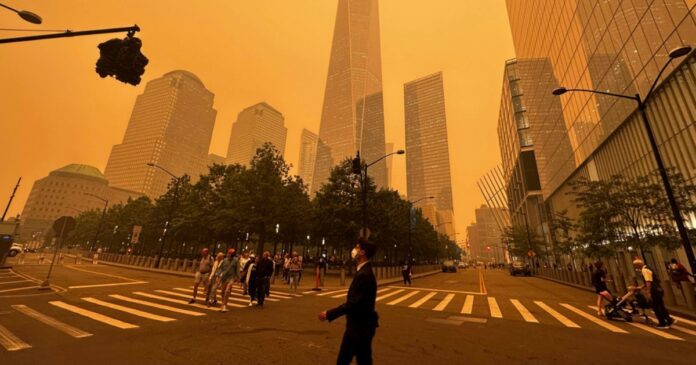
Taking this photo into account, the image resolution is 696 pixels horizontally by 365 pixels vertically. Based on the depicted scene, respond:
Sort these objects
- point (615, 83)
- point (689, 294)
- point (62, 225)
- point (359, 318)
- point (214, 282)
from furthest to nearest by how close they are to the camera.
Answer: point (615, 83)
point (62, 225)
point (689, 294)
point (214, 282)
point (359, 318)

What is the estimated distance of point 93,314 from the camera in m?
8.45

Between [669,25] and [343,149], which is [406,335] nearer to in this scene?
[669,25]

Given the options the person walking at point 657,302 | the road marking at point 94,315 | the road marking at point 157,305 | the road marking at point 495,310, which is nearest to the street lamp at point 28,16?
the road marking at point 94,315

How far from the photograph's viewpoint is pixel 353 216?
103 ft

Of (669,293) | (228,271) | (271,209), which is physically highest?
(271,209)

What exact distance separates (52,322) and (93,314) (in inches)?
44.4

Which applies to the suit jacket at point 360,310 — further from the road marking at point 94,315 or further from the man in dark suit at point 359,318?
the road marking at point 94,315

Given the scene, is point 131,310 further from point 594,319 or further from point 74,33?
point 594,319

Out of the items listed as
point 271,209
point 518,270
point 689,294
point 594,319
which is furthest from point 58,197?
point 689,294

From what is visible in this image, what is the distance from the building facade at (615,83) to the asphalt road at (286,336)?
61.1 feet

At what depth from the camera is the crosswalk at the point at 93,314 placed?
6.44 m

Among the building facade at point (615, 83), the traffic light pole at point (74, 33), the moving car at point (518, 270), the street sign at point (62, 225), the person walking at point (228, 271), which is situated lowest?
the person walking at point (228, 271)

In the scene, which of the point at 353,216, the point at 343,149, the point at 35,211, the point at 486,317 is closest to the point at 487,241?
the point at 343,149

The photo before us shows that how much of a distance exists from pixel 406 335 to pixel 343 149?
18250cm
